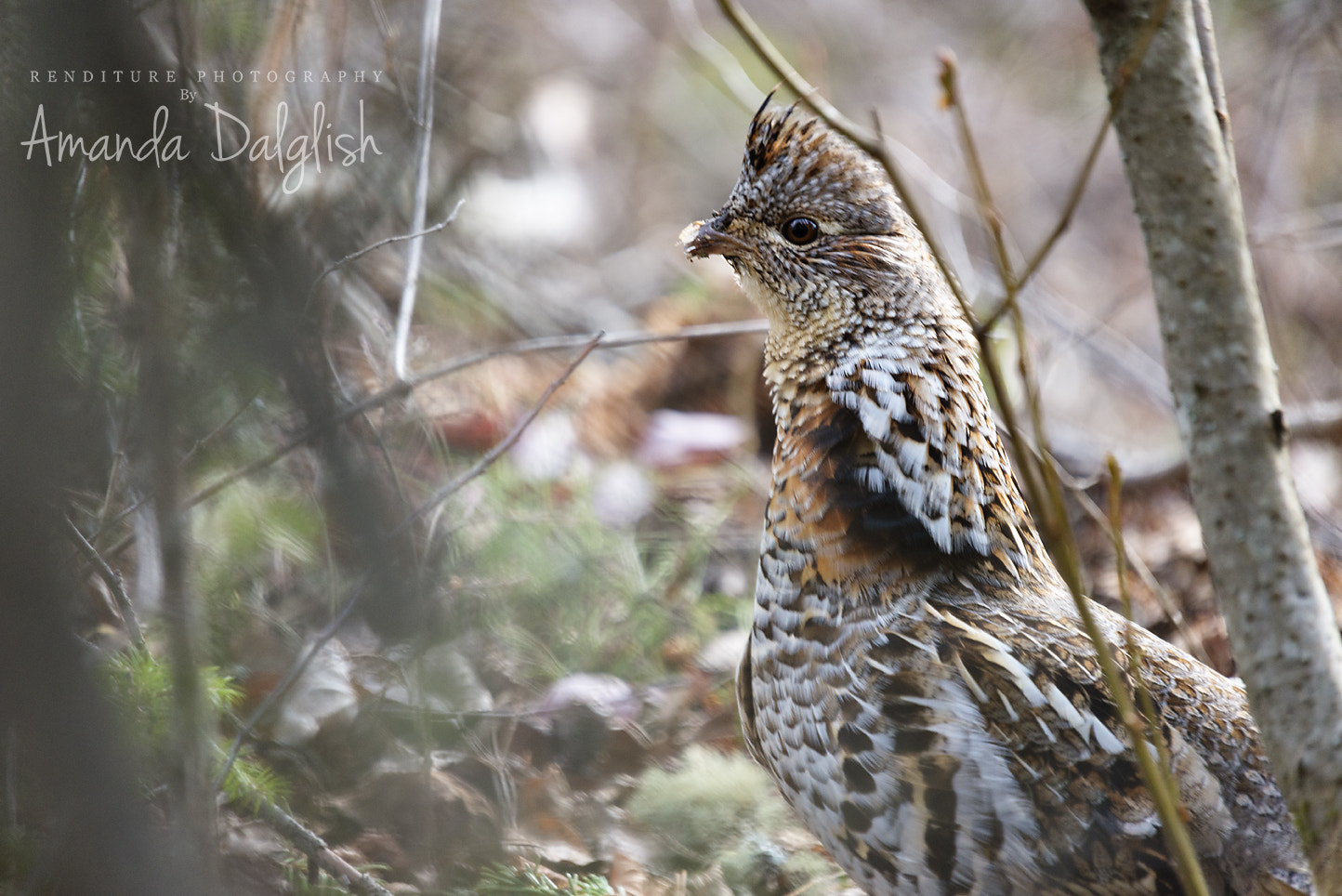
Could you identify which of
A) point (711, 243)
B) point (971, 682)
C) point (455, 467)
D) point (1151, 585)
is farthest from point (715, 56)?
point (971, 682)

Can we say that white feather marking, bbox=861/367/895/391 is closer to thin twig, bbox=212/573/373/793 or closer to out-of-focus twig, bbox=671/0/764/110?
thin twig, bbox=212/573/373/793

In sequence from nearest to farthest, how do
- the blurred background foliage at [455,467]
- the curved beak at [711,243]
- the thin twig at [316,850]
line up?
1. the blurred background foliage at [455,467]
2. the thin twig at [316,850]
3. the curved beak at [711,243]

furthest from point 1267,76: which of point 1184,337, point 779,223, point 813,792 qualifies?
point 813,792

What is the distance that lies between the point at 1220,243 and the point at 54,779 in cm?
223

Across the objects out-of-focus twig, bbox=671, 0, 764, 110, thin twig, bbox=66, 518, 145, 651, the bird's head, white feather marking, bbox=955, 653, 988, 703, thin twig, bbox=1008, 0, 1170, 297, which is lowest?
white feather marking, bbox=955, 653, 988, 703

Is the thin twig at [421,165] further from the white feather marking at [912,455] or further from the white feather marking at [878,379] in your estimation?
the white feather marking at [912,455]

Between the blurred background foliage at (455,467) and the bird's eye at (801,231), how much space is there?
1061 millimetres

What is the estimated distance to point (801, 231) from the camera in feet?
10.0

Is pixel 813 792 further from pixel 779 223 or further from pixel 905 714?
pixel 779 223

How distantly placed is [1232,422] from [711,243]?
1485mm

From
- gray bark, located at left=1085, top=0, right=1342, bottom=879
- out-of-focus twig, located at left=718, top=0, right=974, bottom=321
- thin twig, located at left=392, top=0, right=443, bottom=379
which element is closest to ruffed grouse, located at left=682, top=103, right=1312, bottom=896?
gray bark, located at left=1085, top=0, right=1342, bottom=879

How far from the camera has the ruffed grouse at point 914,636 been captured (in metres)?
2.43

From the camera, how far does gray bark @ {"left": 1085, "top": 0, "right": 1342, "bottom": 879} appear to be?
2119mm

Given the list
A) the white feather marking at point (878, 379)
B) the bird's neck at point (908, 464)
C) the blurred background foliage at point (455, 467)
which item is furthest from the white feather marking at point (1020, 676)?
the blurred background foliage at point (455, 467)
